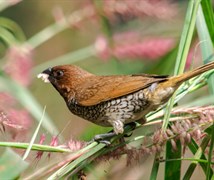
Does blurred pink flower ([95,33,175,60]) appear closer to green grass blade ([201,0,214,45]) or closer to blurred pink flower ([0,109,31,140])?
green grass blade ([201,0,214,45])

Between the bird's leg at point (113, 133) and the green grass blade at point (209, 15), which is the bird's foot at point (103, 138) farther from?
the green grass blade at point (209, 15)

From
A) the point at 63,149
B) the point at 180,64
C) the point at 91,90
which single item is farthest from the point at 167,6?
the point at 63,149

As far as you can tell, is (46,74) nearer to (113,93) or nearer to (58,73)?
(58,73)

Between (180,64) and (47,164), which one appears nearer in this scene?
(47,164)

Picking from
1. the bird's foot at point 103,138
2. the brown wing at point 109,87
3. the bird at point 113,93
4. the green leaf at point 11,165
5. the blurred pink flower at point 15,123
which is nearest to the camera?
the green leaf at point 11,165

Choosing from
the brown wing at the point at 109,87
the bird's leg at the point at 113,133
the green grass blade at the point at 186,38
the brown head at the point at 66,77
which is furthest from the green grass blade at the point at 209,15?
the brown head at the point at 66,77

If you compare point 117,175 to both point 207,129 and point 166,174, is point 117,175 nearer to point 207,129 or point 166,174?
point 166,174
